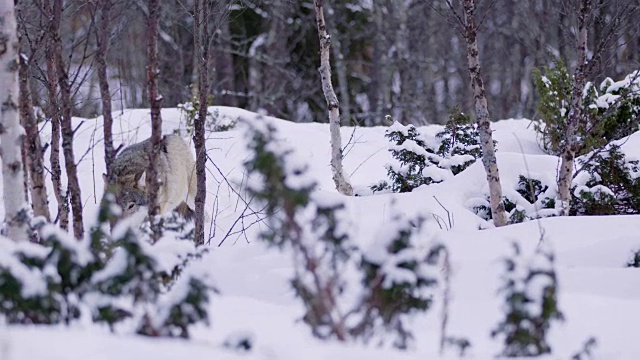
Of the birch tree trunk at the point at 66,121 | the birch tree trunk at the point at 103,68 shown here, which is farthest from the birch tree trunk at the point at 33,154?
the birch tree trunk at the point at 103,68

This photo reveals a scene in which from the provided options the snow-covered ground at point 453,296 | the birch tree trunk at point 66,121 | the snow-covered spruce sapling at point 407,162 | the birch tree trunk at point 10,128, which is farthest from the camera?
the snow-covered spruce sapling at point 407,162

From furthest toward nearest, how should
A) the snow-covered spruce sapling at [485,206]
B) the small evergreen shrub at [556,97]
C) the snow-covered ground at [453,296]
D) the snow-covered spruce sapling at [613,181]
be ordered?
the small evergreen shrub at [556,97]
the snow-covered spruce sapling at [485,206]
the snow-covered spruce sapling at [613,181]
the snow-covered ground at [453,296]

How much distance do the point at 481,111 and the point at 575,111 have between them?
0.79 meters

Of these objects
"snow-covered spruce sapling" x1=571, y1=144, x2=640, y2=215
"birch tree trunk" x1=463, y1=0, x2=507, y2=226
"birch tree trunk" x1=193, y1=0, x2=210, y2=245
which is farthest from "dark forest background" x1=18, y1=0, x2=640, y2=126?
"birch tree trunk" x1=463, y1=0, x2=507, y2=226

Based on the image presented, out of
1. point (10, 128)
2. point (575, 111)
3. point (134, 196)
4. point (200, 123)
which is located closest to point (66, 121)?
point (10, 128)

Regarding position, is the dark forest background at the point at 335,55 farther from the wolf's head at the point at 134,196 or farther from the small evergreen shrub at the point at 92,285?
the small evergreen shrub at the point at 92,285

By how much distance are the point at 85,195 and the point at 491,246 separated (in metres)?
5.84

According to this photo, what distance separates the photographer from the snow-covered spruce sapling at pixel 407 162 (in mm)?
9070

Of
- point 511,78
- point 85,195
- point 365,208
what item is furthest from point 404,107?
point 365,208

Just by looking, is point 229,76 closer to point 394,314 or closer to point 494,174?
point 494,174

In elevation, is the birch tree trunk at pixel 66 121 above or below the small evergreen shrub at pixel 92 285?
above

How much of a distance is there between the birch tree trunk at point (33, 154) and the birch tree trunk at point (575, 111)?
421 cm

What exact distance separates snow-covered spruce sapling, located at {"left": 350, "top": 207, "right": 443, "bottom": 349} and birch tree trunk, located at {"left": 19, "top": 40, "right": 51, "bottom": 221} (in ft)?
8.58

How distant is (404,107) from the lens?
2258cm
